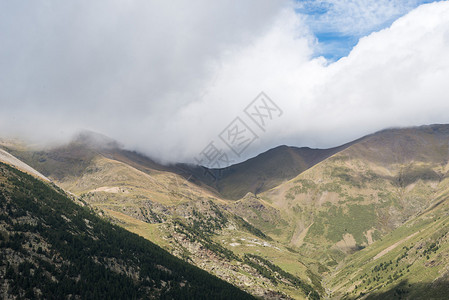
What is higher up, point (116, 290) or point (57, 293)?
point (57, 293)

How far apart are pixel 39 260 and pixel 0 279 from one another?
21234 millimetres

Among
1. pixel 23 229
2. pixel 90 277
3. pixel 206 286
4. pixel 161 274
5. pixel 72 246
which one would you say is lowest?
pixel 206 286

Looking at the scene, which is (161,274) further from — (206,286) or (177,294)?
(206,286)

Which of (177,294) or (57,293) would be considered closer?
(57,293)

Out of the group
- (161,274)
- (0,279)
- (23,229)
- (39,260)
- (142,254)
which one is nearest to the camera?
(0,279)

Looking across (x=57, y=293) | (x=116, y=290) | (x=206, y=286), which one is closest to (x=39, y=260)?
(x=57, y=293)

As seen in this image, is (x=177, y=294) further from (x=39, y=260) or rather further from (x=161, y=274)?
(x=39, y=260)

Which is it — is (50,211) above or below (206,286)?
above

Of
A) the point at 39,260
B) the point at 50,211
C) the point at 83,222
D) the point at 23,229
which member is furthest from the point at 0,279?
the point at 83,222

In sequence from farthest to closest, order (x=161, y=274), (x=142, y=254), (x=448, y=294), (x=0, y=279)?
(x=142, y=254) → (x=161, y=274) → (x=448, y=294) → (x=0, y=279)

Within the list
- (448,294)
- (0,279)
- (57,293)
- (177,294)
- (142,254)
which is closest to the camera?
(0,279)

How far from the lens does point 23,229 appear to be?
461ft

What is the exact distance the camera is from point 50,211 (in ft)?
583

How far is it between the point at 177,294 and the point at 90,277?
5169 cm
